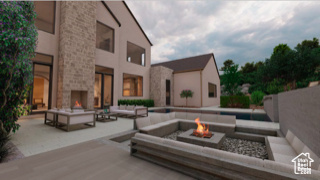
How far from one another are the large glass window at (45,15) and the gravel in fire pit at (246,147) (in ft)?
37.2

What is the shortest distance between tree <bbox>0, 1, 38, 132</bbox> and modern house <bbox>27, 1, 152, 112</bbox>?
15.4ft

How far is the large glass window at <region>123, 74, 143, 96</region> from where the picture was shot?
1377 centimetres

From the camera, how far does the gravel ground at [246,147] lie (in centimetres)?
353

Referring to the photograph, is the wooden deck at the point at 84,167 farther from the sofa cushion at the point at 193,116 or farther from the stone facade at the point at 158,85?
the stone facade at the point at 158,85

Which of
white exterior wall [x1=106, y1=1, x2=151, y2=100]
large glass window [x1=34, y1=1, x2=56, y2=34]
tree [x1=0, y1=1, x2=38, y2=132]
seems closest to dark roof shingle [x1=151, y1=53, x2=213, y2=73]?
white exterior wall [x1=106, y1=1, x2=151, y2=100]

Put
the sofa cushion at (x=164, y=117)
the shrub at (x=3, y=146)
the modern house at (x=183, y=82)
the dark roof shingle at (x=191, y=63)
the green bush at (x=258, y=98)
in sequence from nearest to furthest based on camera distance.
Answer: the shrub at (x=3, y=146), the sofa cushion at (x=164, y=117), the green bush at (x=258, y=98), the modern house at (x=183, y=82), the dark roof shingle at (x=191, y=63)

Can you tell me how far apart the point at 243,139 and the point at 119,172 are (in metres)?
4.34

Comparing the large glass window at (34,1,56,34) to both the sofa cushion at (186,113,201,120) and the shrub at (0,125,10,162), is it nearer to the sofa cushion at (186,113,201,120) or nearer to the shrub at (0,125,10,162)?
the shrub at (0,125,10,162)

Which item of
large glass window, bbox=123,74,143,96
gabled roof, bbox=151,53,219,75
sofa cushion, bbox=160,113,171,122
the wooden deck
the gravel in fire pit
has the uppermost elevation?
gabled roof, bbox=151,53,219,75

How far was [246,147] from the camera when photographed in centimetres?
397

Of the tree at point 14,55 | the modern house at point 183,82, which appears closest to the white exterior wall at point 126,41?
the modern house at point 183,82

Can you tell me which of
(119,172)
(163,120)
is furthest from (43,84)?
(119,172)

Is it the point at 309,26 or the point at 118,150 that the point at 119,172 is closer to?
the point at 118,150

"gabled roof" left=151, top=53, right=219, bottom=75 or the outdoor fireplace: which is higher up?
"gabled roof" left=151, top=53, right=219, bottom=75
